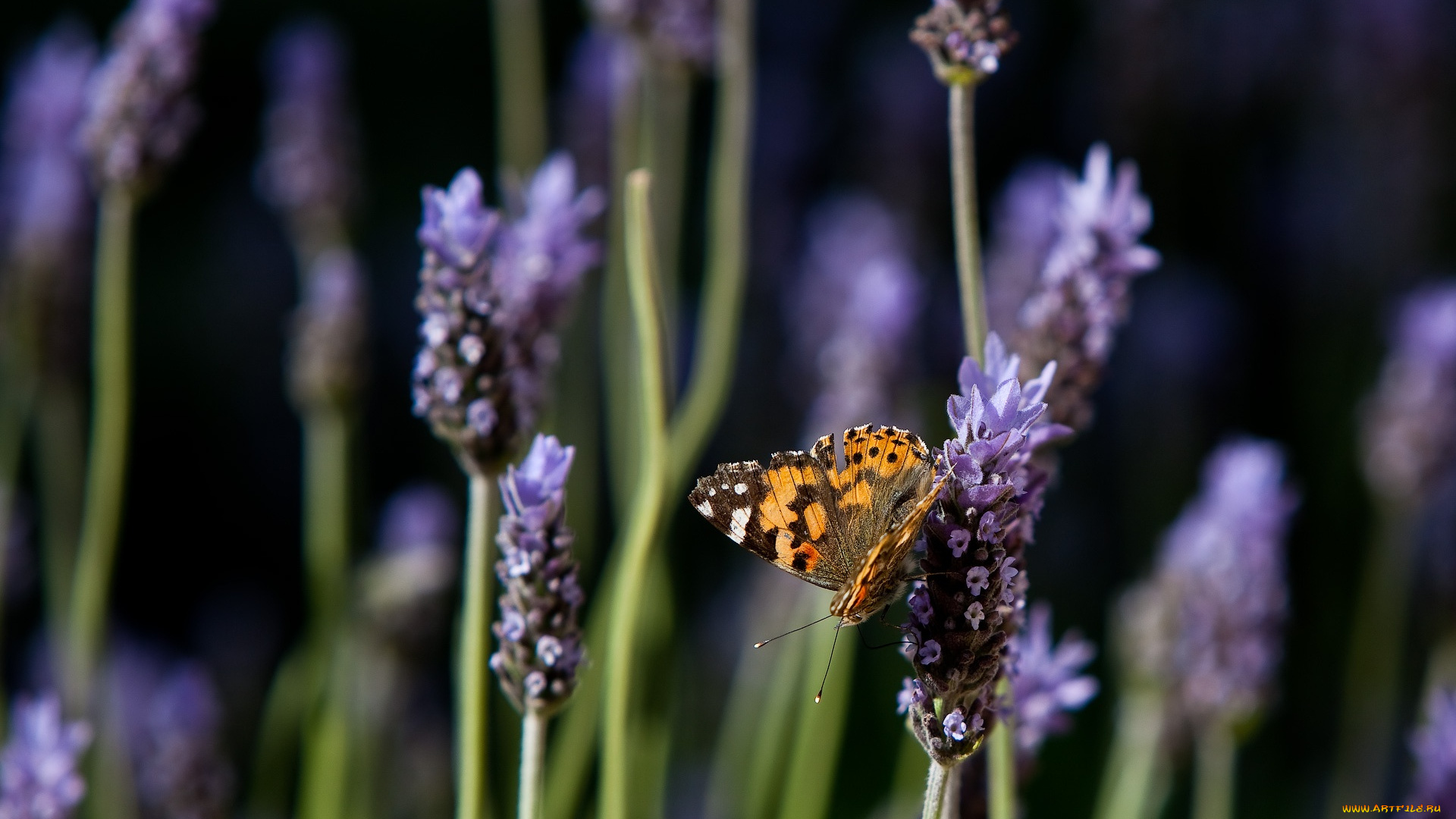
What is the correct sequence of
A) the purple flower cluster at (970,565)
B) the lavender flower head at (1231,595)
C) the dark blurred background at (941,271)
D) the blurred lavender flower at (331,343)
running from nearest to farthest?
the purple flower cluster at (970,565) → the lavender flower head at (1231,595) → the blurred lavender flower at (331,343) → the dark blurred background at (941,271)

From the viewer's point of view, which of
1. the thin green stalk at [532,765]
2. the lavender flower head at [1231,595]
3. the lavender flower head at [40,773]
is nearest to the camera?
the thin green stalk at [532,765]

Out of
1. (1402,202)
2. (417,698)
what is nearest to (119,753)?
(417,698)

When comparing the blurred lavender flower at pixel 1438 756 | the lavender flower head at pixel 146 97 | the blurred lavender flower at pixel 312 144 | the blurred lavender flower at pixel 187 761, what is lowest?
the blurred lavender flower at pixel 187 761

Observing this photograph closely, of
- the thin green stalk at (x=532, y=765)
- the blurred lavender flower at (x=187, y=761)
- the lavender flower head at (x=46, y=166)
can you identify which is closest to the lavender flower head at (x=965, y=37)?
the thin green stalk at (x=532, y=765)

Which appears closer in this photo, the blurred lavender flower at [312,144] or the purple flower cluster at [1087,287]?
the purple flower cluster at [1087,287]

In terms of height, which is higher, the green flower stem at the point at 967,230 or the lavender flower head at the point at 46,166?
the lavender flower head at the point at 46,166

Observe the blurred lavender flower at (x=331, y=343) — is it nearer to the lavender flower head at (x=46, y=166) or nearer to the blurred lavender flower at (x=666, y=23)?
the lavender flower head at (x=46, y=166)
